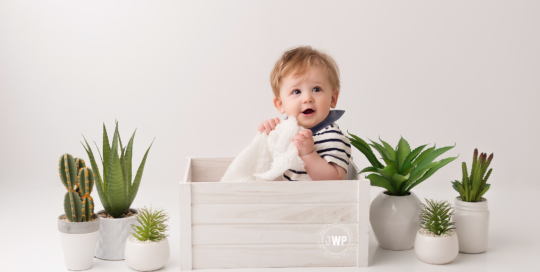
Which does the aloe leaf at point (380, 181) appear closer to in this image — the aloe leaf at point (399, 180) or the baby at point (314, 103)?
the aloe leaf at point (399, 180)

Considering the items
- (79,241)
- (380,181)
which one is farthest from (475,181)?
(79,241)

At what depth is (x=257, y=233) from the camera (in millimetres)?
2104

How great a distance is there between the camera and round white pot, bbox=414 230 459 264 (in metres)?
2.15

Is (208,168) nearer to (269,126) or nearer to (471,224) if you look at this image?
(269,126)

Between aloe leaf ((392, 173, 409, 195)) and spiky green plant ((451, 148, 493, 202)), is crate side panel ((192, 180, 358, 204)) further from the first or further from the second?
spiky green plant ((451, 148, 493, 202))

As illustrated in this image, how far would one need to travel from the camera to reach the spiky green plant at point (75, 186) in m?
2.05

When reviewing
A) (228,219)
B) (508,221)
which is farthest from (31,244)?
(508,221)

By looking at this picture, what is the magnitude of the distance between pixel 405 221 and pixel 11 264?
163cm

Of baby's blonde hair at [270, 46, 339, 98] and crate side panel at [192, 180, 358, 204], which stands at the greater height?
baby's blonde hair at [270, 46, 339, 98]

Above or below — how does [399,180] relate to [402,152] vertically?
below

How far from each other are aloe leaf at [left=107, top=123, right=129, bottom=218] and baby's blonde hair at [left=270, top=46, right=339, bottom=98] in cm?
74

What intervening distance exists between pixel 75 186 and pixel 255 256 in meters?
0.74

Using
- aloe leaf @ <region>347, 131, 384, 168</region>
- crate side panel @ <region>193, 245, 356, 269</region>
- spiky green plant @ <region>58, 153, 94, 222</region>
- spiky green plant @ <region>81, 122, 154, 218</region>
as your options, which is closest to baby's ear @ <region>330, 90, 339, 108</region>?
aloe leaf @ <region>347, 131, 384, 168</region>

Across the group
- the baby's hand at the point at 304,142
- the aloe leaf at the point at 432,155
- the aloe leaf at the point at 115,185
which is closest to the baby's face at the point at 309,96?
the baby's hand at the point at 304,142
